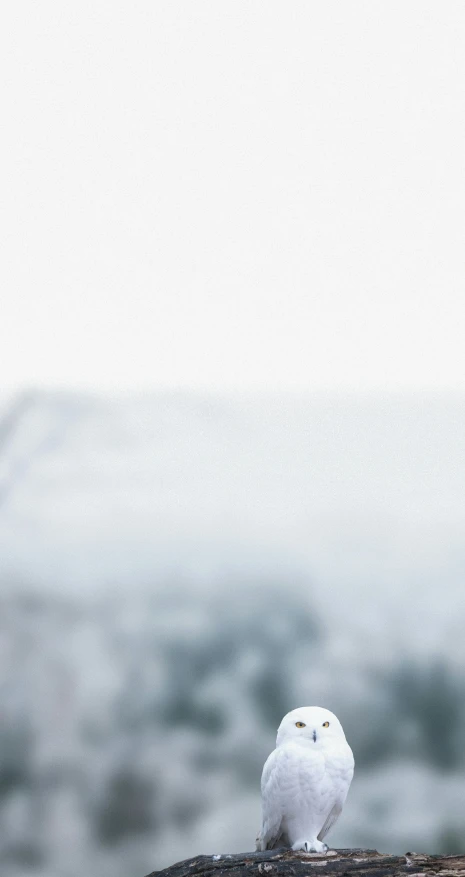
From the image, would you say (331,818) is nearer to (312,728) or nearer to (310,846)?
(310,846)

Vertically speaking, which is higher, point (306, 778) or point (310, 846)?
point (306, 778)

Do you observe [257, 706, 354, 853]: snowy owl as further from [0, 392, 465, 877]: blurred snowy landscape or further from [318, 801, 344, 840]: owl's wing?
[0, 392, 465, 877]: blurred snowy landscape

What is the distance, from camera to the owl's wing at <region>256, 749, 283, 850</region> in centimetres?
205

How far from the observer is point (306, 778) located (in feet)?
6.62

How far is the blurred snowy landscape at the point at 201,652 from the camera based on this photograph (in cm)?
312

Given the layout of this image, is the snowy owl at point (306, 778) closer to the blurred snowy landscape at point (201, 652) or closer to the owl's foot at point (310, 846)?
the owl's foot at point (310, 846)

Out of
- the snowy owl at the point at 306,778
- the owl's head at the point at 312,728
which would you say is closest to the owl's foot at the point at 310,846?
the snowy owl at the point at 306,778

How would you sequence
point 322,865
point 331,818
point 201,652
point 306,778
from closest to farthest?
point 322,865 → point 306,778 → point 331,818 → point 201,652

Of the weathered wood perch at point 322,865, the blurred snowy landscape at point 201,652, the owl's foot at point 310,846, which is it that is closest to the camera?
the weathered wood perch at point 322,865

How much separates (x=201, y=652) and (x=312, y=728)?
134cm

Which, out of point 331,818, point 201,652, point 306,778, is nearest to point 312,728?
point 306,778

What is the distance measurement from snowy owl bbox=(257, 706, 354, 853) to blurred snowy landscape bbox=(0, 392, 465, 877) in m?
1.08

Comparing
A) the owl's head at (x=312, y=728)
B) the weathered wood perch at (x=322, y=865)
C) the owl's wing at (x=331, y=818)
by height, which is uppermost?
the owl's head at (x=312, y=728)

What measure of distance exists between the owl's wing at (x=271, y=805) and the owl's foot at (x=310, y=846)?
0.20 feet
